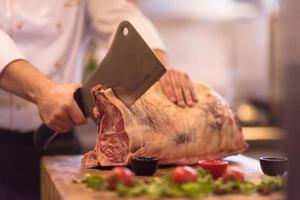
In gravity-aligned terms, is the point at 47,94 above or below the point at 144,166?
above

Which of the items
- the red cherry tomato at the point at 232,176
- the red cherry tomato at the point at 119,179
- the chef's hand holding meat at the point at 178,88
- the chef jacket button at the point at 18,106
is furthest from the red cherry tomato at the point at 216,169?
the chef jacket button at the point at 18,106

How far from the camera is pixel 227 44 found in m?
4.00

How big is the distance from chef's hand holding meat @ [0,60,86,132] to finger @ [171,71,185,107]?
0.26m

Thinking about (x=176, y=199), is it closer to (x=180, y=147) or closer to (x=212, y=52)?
(x=180, y=147)

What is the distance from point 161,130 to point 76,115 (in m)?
0.20

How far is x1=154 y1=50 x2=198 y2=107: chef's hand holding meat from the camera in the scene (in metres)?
1.46

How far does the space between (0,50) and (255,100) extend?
9.11 feet

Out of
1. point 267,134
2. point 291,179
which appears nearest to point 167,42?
point 267,134

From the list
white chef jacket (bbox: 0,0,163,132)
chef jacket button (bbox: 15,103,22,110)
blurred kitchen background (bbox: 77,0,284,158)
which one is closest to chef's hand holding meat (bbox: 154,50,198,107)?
white chef jacket (bbox: 0,0,163,132)

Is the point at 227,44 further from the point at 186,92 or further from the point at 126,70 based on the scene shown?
the point at 126,70

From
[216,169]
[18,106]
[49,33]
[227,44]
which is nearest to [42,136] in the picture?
[18,106]

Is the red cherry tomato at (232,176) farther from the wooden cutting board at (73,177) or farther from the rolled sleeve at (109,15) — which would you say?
the rolled sleeve at (109,15)

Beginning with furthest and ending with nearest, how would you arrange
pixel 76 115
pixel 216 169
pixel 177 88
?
pixel 177 88 → pixel 76 115 → pixel 216 169

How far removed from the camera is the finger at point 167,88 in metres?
1.47
